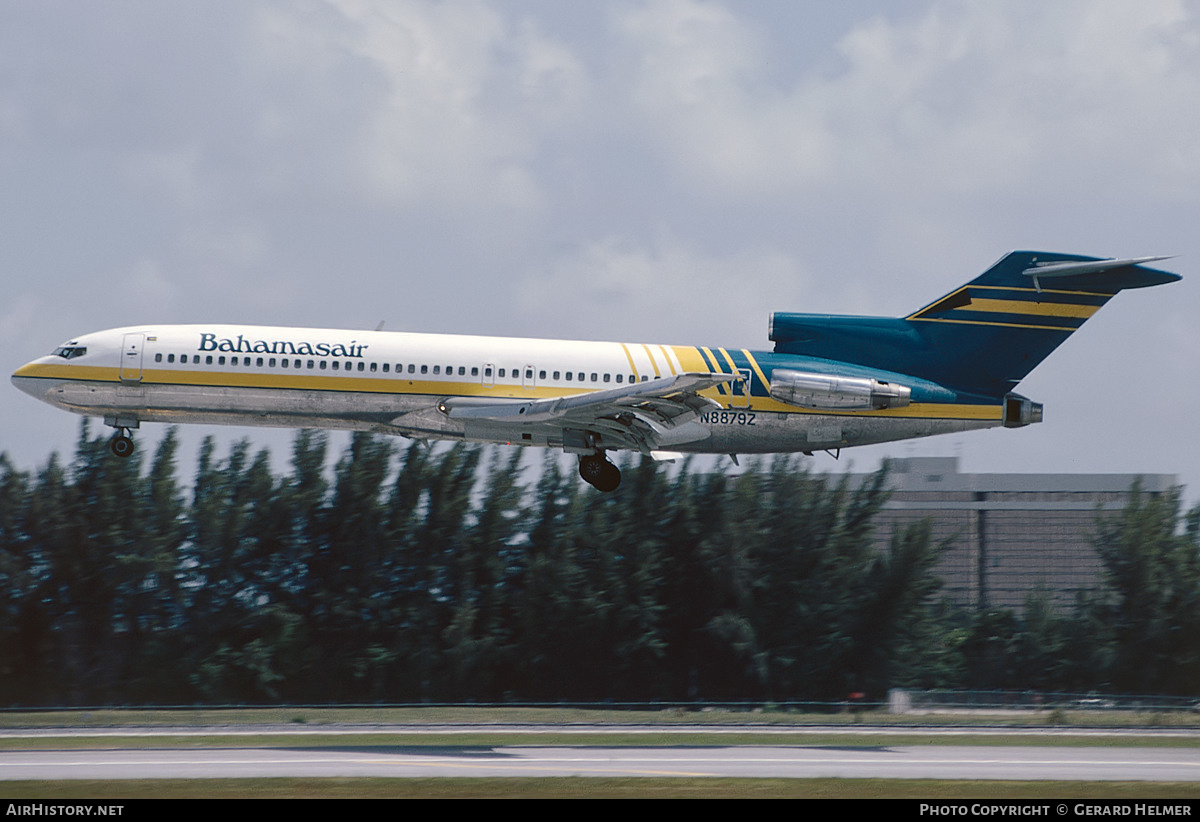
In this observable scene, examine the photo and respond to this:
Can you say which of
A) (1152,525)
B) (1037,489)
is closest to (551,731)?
(1152,525)

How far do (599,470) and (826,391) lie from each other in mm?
5845

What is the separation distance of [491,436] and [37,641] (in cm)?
3865

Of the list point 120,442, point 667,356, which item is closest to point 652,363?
point 667,356

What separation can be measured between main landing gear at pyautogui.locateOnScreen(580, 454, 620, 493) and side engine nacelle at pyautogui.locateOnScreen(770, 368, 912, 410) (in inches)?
173

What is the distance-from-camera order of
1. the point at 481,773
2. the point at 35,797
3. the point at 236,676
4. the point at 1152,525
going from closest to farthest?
the point at 35,797 → the point at 481,773 → the point at 236,676 → the point at 1152,525

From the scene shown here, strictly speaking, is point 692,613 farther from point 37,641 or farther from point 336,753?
point 336,753

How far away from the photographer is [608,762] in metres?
30.2

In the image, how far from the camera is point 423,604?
223 ft

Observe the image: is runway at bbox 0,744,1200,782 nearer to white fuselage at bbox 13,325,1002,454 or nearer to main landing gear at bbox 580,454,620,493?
main landing gear at bbox 580,454,620,493

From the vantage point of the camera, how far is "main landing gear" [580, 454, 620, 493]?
35188 mm

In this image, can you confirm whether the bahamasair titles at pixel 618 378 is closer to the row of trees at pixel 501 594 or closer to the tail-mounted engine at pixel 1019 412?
the tail-mounted engine at pixel 1019 412

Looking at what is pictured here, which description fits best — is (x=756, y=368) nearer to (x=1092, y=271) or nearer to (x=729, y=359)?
(x=729, y=359)

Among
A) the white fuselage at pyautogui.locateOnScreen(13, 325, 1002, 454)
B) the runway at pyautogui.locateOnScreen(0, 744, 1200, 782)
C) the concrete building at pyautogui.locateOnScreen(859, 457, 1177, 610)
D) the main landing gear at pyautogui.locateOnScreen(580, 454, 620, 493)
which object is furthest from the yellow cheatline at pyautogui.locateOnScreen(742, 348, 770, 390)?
the concrete building at pyautogui.locateOnScreen(859, 457, 1177, 610)

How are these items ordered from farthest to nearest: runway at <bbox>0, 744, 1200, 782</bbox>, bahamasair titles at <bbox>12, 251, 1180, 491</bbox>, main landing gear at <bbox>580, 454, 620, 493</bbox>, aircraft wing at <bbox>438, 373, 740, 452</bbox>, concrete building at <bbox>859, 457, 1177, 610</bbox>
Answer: concrete building at <bbox>859, 457, 1177, 610</bbox>, main landing gear at <bbox>580, 454, 620, 493</bbox>, bahamasair titles at <bbox>12, 251, 1180, 491</bbox>, aircraft wing at <bbox>438, 373, 740, 452</bbox>, runway at <bbox>0, 744, 1200, 782</bbox>
